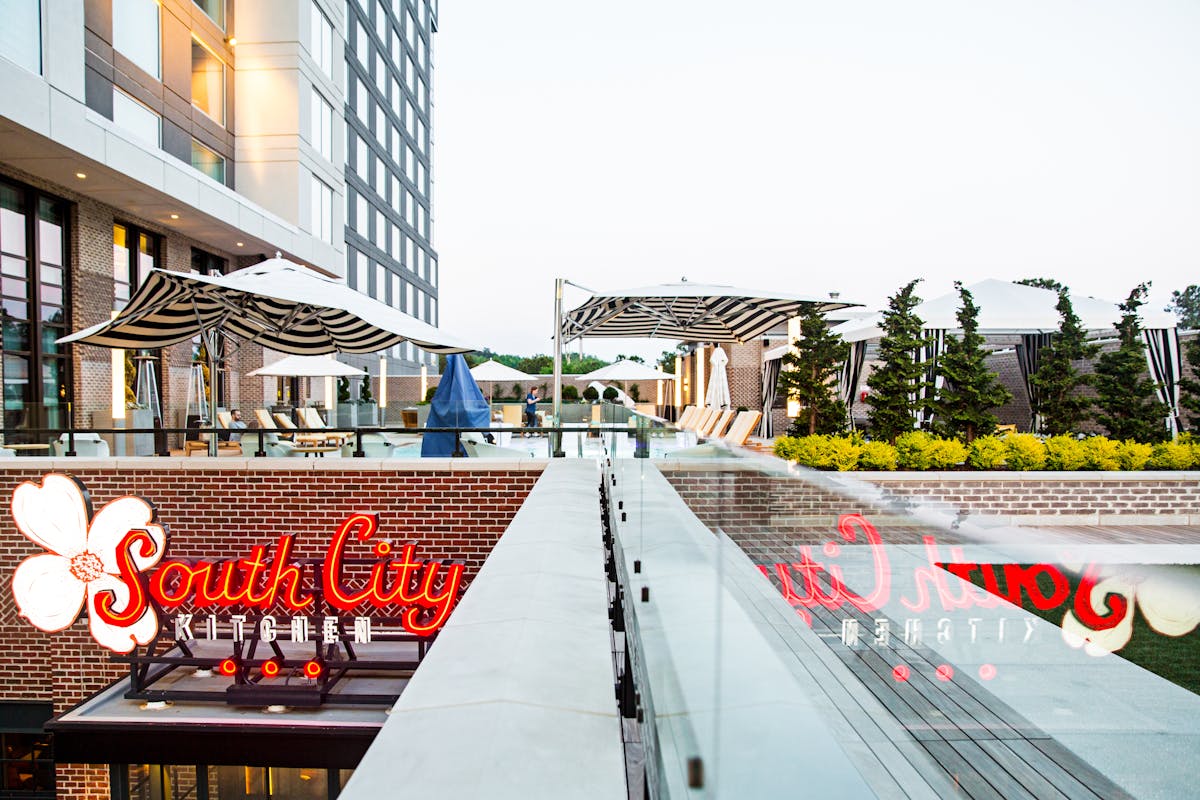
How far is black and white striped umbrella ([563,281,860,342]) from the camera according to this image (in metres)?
14.7

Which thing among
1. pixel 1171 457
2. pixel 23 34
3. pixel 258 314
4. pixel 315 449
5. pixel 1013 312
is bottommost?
pixel 1171 457

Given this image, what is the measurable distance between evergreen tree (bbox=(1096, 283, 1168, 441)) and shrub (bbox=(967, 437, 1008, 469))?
357cm

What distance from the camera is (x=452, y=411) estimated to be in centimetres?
1008

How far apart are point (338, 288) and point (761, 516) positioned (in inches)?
276

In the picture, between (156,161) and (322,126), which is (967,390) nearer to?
(156,161)

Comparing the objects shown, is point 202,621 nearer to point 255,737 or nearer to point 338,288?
point 255,737

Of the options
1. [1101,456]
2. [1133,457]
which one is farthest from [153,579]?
[1133,457]

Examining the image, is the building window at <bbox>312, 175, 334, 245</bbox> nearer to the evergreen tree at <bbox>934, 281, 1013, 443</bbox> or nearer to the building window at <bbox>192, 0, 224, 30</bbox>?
the building window at <bbox>192, 0, 224, 30</bbox>

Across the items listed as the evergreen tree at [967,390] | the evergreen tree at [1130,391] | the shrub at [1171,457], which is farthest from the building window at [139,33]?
the shrub at [1171,457]

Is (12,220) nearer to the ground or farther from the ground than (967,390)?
farther from the ground

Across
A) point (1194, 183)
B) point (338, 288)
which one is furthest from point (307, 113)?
point (1194, 183)

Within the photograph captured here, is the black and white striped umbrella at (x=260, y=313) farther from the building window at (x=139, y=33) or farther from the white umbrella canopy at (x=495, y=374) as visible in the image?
the white umbrella canopy at (x=495, y=374)

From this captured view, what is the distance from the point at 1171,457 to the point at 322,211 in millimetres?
27736

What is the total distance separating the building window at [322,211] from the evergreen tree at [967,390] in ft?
75.5
